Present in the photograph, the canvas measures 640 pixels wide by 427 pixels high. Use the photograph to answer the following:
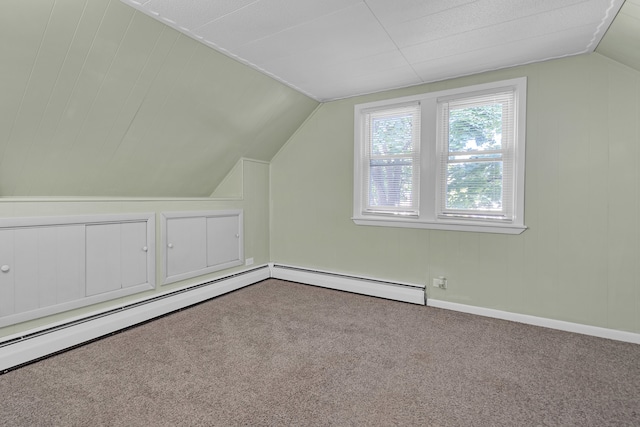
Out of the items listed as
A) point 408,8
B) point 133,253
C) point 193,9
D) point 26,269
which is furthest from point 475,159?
point 26,269

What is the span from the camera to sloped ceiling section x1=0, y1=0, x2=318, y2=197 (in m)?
1.78

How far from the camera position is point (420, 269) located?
129 inches

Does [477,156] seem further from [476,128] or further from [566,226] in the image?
[566,226]

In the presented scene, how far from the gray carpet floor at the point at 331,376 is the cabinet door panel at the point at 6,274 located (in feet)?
1.38

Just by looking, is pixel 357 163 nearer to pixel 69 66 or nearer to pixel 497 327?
pixel 497 327

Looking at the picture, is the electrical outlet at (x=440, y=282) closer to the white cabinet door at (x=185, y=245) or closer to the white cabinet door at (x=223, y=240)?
the white cabinet door at (x=223, y=240)

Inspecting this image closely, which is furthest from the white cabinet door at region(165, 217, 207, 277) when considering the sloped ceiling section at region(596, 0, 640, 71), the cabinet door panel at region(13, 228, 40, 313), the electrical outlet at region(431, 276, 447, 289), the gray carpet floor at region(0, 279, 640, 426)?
the sloped ceiling section at region(596, 0, 640, 71)

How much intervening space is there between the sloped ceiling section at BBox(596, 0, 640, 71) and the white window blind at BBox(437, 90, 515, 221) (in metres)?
0.66

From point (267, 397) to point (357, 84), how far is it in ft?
9.31

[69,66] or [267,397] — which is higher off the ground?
[69,66]

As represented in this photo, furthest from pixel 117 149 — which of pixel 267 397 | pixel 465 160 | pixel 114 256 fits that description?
pixel 465 160

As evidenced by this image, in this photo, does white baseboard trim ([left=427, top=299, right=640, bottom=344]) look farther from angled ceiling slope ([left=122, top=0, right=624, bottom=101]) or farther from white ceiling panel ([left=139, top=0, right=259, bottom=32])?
white ceiling panel ([left=139, top=0, right=259, bottom=32])

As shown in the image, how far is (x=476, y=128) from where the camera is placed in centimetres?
296

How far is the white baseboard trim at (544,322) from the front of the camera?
8.00ft
